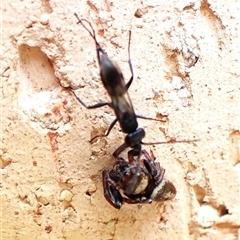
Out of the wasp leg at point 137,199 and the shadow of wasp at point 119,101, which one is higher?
the shadow of wasp at point 119,101

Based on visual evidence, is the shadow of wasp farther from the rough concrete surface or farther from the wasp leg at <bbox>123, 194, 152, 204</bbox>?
the wasp leg at <bbox>123, 194, 152, 204</bbox>

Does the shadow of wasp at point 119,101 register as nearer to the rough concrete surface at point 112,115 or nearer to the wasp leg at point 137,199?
the rough concrete surface at point 112,115

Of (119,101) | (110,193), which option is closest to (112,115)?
(119,101)

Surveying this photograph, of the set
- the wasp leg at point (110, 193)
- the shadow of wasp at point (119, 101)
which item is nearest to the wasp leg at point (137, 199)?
the wasp leg at point (110, 193)

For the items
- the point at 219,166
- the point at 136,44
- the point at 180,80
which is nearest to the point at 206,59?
the point at 180,80

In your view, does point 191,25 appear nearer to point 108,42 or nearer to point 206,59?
point 206,59

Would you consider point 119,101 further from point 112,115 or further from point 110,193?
point 110,193
